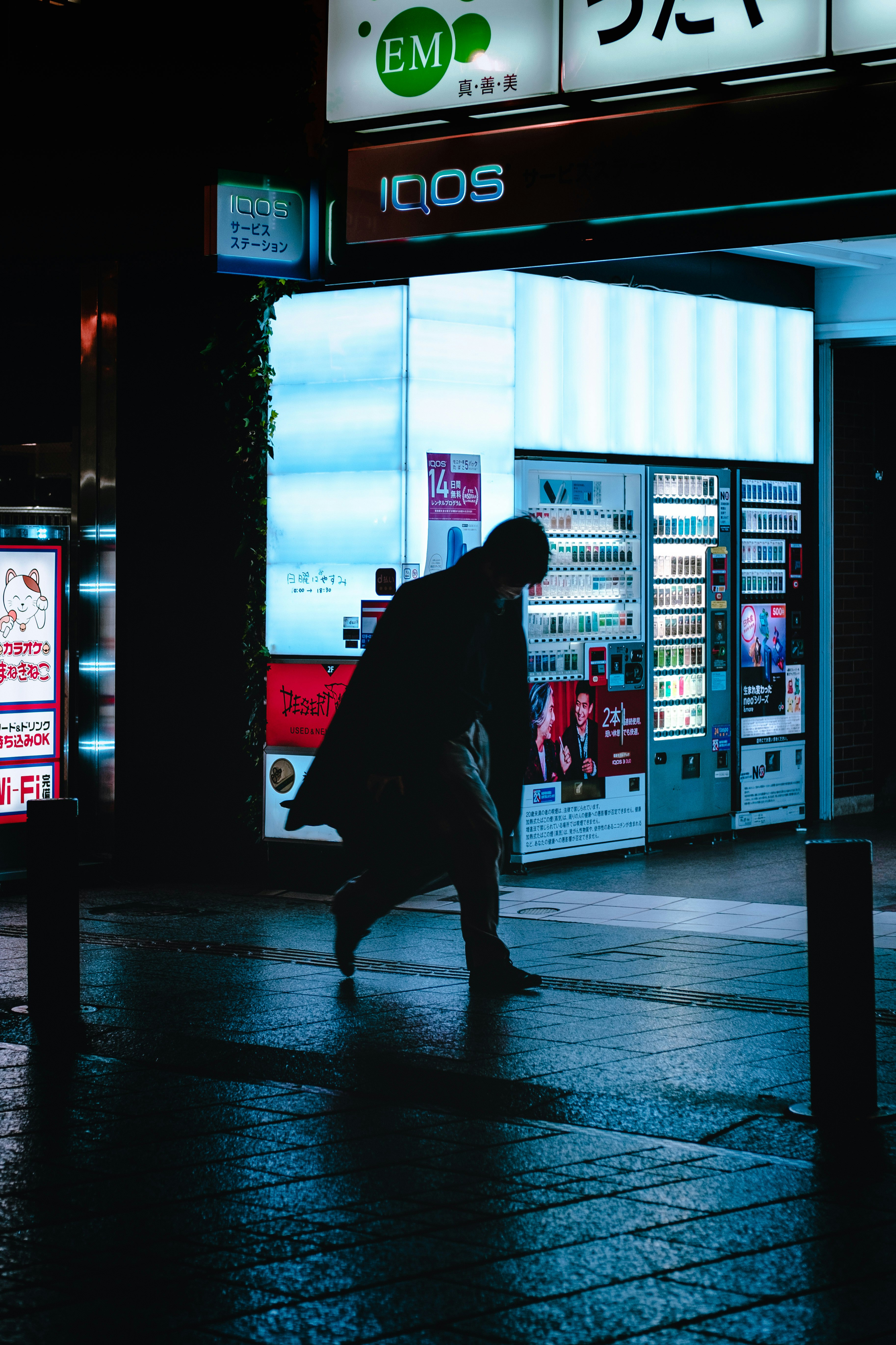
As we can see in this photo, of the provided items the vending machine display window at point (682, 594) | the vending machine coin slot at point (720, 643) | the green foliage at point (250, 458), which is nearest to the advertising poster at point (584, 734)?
the vending machine display window at point (682, 594)

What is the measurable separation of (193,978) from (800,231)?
13.4 feet

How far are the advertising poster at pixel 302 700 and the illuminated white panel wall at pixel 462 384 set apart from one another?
0.88 metres

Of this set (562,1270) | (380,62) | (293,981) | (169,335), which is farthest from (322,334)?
(562,1270)

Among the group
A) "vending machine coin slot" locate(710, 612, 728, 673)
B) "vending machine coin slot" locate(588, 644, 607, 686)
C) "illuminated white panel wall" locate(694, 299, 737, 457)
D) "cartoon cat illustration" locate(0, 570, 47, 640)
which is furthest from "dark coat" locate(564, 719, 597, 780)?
"cartoon cat illustration" locate(0, 570, 47, 640)

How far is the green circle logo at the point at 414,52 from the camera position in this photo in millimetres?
7824

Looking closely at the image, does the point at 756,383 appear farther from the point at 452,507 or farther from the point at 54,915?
the point at 54,915

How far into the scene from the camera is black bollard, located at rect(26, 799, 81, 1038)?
21.1 ft

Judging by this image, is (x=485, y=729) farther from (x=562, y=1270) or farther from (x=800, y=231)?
(x=562, y=1270)

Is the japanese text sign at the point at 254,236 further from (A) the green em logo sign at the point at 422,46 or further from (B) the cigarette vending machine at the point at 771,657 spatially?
(B) the cigarette vending machine at the point at 771,657

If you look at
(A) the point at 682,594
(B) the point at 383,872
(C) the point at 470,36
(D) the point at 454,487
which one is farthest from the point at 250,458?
(B) the point at 383,872

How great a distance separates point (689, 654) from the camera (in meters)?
11.9

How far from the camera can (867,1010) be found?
5.20 m

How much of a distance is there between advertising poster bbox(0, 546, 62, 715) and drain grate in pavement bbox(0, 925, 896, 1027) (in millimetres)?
1750

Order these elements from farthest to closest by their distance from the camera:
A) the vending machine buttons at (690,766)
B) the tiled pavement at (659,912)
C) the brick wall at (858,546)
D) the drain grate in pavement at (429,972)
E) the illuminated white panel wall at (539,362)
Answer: the brick wall at (858,546)
the vending machine buttons at (690,766)
the illuminated white panel wall at (539,362)
the tiled pavement at (659,912)
the drain grate in pavement at (429,972)
